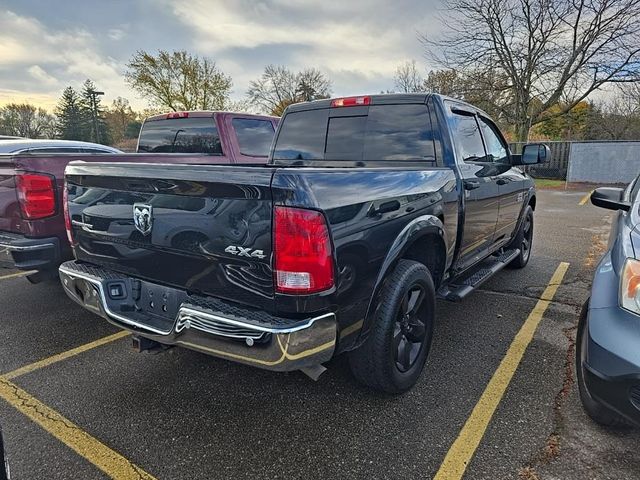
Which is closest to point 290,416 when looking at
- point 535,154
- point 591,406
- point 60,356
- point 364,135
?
point 591,406

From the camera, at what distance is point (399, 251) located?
8.07 feet

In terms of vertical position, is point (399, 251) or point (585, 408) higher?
point (399, 251)

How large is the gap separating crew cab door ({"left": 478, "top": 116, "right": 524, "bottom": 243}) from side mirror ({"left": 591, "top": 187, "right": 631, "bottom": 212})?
921 mm

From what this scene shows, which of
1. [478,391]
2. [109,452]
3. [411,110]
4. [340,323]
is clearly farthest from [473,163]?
[109,452]

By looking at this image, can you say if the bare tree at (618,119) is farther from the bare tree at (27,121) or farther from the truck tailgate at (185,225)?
the bare tree at (27,121)

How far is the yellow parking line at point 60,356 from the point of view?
3002mm

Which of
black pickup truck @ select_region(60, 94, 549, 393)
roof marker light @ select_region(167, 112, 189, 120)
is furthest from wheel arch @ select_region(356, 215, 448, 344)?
roof marker light @ select_region(167, 112, 189, 120)

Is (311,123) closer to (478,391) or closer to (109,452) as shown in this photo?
(478,391)

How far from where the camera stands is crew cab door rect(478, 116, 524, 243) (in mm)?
4238

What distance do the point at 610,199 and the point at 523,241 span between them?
2.43 meters

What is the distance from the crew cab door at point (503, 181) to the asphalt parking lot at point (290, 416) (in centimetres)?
122

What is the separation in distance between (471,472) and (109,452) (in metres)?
1.86

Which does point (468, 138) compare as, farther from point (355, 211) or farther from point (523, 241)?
point (523, 241)

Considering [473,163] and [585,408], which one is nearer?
[585,408]
